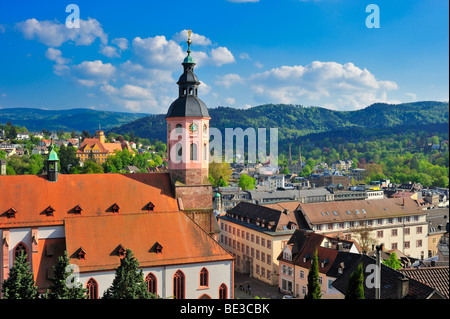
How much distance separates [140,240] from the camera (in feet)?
97.7

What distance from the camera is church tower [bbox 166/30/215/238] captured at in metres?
33.9

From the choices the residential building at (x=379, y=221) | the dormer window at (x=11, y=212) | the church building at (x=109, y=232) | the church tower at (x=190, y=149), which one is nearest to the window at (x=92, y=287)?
the church building at (x=109, y=232)

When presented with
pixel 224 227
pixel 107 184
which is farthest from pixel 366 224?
pixel 107 184

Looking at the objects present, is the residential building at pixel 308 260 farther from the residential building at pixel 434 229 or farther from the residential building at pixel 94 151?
the residential building at pixel 94 151

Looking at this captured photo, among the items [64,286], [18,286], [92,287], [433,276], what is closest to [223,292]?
[92,287]

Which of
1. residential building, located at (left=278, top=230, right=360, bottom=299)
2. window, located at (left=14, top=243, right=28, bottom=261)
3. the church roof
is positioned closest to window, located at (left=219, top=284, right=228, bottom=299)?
the church roof

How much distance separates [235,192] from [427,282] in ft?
252

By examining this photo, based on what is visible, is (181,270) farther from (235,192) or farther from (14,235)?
(235,192)

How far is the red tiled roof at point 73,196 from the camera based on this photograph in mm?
30047

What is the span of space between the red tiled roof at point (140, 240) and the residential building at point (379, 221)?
3007 cm

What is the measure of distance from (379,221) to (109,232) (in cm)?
4695

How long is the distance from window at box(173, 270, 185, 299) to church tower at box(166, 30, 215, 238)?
5.25 metres

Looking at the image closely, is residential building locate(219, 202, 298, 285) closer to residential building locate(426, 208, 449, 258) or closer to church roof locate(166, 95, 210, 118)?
church roof locate(166, 95, 210, 118)

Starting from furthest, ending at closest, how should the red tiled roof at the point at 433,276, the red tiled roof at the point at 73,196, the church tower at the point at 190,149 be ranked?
the church tower at the point at 190,149 → the red tiled roof at the point at 73,196 → the red tiled roof at the point at 433,276
